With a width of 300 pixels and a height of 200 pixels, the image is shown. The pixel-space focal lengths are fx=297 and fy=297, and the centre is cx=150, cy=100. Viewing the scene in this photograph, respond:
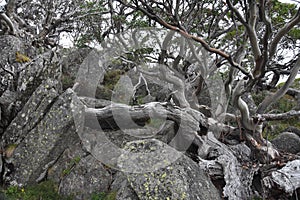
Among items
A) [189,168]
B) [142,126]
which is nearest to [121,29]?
[142,126]

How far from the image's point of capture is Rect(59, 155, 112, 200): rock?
7398 millimetres

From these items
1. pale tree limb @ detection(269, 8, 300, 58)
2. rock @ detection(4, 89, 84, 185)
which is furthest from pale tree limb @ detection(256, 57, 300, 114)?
rock @ detection(4, 89, 84, 185)

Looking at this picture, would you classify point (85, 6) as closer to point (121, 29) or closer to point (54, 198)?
point (121, 29)

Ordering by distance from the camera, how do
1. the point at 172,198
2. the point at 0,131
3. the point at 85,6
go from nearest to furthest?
the point at 172,198, the point at 0,131, the point at 85,6

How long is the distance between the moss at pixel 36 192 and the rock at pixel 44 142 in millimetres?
234

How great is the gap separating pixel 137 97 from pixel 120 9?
5265mm

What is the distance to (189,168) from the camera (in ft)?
22.1

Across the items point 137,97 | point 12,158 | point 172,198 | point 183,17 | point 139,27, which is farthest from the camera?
point 137,97

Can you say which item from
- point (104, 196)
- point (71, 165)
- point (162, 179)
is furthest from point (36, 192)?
point (162, 179)

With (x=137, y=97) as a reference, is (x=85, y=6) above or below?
above

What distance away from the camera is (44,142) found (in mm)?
8164

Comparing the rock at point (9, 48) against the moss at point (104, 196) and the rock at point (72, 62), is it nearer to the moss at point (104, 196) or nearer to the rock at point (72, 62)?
the rock at point (72, 62)

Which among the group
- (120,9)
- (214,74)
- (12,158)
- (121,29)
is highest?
(120,9)

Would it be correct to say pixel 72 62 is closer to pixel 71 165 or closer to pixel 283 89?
pixel 71 165
